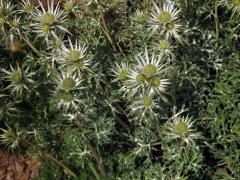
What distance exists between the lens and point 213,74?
11.7 feet

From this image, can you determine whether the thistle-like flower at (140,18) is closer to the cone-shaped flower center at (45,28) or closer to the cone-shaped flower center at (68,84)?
the cone-shaped flower center at (45,28)

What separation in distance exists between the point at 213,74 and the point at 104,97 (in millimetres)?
972

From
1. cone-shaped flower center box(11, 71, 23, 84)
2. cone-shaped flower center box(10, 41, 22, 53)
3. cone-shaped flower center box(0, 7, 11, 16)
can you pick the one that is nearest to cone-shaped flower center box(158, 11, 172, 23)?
cone-shaped flower center box(11, 71, 23, 84)

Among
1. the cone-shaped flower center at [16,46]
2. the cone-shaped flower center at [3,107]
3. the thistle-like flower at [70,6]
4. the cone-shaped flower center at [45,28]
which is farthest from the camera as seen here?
the cone-shaped flower center at [16,46]

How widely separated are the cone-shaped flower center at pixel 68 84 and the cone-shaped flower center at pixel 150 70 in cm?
42

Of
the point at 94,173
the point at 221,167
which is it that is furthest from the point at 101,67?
the point at 221,167

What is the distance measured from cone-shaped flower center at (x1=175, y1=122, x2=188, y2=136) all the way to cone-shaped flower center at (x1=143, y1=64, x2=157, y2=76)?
39cm

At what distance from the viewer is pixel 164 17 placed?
2750 mm

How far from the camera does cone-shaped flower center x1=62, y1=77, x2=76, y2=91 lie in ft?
8.43

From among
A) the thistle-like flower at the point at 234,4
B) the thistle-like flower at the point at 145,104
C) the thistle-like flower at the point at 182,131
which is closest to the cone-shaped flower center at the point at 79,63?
the thistle-like flower at the point at 145,104

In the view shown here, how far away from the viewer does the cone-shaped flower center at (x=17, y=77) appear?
2787 millimetres

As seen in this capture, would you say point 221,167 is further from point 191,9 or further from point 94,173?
point 191,9

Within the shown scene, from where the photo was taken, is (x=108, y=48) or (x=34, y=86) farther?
(x=108, y=48)

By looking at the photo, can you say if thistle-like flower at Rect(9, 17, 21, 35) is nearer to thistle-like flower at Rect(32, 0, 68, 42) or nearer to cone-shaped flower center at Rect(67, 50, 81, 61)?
thistle-like flower at Rect(32, 0, 68, 42)
